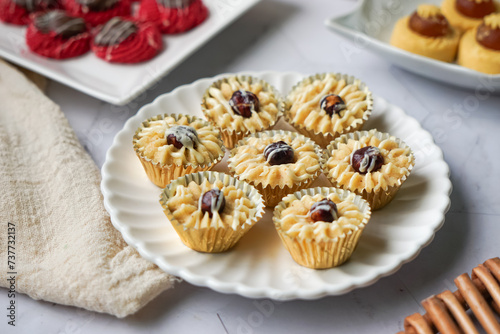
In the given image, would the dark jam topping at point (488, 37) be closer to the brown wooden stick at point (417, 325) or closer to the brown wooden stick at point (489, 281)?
the brown wooden stick at point (489, 281)

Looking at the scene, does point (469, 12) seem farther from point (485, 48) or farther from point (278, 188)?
point (278, 188)

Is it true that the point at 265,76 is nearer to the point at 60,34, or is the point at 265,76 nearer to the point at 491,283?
the point at 60,34

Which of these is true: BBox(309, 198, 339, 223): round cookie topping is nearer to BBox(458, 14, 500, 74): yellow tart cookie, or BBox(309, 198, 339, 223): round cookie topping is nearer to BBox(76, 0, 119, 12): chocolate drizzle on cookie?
BBox(458, 14, 500, 74): yellow tart cookie

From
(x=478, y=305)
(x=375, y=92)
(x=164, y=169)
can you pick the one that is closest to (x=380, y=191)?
(x=478, y=305)

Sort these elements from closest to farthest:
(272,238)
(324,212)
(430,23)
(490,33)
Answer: (324,212) → (272,238) → (490,33) → (430,23)

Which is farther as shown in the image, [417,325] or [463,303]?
[463,303]

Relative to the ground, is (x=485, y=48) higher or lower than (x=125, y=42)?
higher

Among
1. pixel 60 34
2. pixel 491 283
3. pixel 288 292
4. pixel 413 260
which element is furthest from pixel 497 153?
pixel 60 34

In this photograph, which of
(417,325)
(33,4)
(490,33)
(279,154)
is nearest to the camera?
(417,325)
